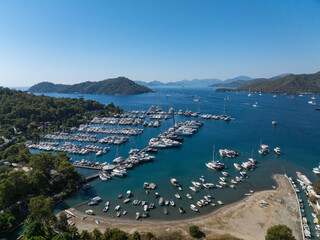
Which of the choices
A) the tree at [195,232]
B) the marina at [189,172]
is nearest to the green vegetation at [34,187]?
the marina at [189,172]

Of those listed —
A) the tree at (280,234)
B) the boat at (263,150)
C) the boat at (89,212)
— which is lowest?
the boat at (89,212)

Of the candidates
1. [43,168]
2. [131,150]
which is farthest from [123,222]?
[131,150]

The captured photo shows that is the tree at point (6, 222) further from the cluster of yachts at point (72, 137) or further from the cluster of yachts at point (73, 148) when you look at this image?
the cluster of yachts at point (72, 137)

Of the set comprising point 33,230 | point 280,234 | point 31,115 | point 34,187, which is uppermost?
point 31,115

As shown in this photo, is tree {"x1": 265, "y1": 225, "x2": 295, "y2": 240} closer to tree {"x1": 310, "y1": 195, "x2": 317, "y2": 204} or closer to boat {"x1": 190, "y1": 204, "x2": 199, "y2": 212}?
boat {"x1": 190, "y1": 204, "x2": 199, "y2": 212}

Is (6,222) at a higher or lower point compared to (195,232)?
higher

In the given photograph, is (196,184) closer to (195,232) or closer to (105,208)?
(195,232)

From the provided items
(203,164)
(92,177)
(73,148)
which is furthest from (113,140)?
(203,164)
